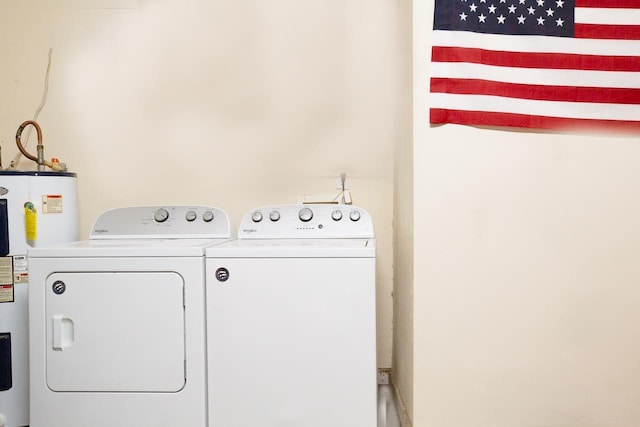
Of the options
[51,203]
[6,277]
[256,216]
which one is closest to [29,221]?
[51,203]

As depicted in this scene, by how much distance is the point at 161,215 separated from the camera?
2.43m

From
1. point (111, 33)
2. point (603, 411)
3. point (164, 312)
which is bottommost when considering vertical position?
point (603, 411)

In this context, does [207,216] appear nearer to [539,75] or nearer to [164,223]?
[164,223]

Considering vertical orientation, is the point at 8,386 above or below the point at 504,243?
below

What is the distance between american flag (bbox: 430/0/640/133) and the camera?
2.06m

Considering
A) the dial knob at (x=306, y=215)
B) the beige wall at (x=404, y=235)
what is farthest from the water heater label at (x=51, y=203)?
the beige wall at (x=404, y=235)

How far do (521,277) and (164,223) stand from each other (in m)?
1.58

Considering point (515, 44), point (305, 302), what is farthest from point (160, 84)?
point (515, 44)

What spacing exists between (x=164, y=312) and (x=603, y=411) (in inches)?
69.8

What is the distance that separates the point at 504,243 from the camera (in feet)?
6.88

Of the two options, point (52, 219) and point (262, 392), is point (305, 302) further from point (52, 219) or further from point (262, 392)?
point (52, 219)

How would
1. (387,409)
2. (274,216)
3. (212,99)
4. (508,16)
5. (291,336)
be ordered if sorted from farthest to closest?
(212,99), (387,409), (274,216), (508,16), (291,336)

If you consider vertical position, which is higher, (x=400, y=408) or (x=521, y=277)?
(x=521, y=277)

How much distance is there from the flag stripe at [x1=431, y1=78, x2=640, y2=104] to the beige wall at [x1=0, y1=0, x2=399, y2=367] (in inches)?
28.9
